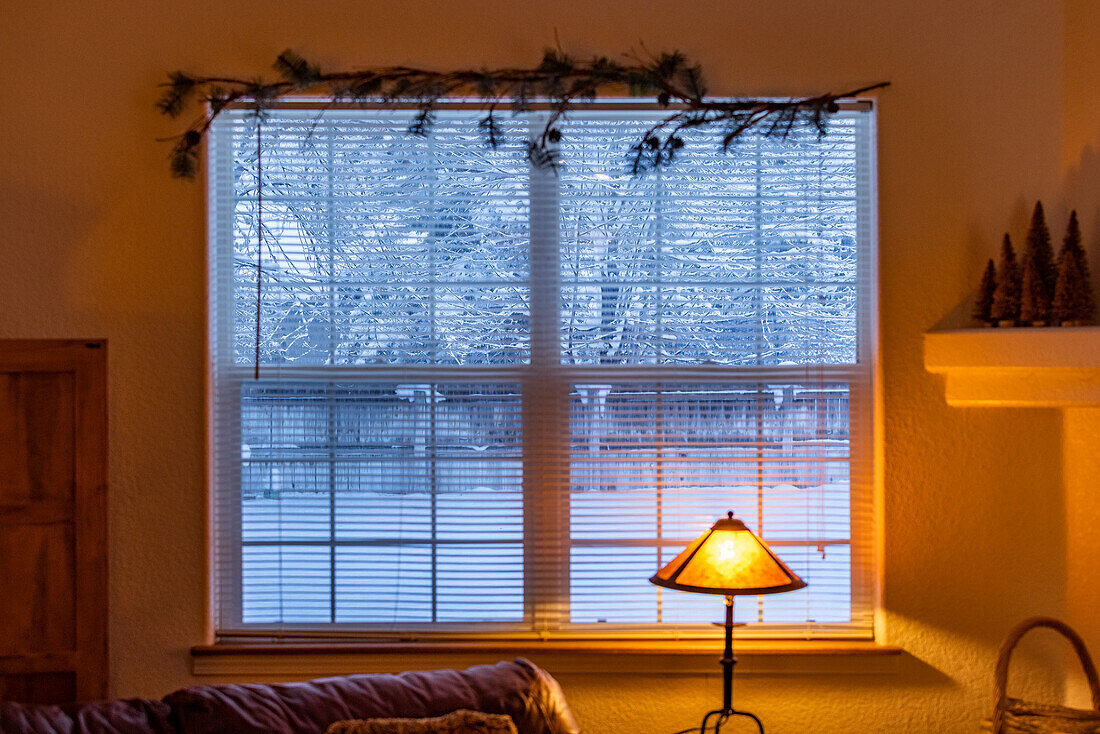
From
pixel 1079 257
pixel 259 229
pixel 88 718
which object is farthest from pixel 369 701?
pixel 1079 257

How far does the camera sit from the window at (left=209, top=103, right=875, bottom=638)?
3.09 meters

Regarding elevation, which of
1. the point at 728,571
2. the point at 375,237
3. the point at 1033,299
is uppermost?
the point at 375,237

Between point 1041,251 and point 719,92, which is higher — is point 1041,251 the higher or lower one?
the lower one

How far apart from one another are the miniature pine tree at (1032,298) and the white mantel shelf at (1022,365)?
3.4 inches

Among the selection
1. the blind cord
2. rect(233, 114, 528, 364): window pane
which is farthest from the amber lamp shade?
the blind cord

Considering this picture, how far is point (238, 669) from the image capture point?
3.04 m

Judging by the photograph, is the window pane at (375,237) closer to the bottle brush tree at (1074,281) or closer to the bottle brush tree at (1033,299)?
the bottle brush tree at (1033,299)

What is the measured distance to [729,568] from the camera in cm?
266

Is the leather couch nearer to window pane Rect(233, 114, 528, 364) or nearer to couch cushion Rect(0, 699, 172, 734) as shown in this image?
couch cushion Rect(0, 699, 172, 734)

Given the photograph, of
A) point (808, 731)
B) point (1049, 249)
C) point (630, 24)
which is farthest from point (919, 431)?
point (630, 24)

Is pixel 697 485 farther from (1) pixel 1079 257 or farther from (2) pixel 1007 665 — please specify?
(1) pixel 1079 257

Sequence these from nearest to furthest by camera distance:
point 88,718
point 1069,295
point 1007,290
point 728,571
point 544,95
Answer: point 88,718 → point 728,571 → point 1069,295 → point 1007,290 → point 544,95

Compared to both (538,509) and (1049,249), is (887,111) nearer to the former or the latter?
(1049,249)

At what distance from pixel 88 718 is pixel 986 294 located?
293 cm
